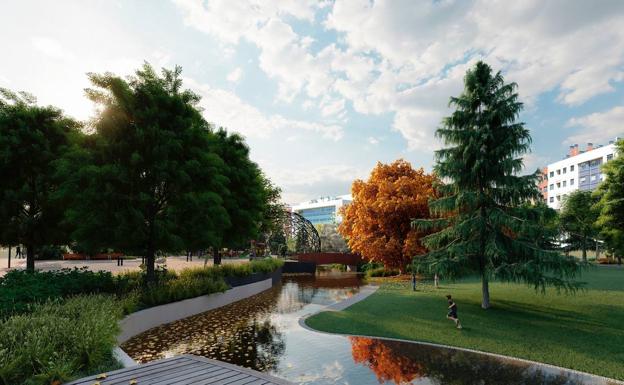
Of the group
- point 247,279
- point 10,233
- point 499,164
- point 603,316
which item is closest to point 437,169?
point 499,164

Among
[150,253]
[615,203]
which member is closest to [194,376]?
[150,253]

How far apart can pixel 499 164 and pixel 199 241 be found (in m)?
15.7

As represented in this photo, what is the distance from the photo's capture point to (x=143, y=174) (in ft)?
59.1

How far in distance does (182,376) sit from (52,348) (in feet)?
9.11

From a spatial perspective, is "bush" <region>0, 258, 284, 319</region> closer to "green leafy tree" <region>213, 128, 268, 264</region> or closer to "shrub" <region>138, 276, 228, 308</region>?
"shrub" <region>138, 276, 228, 308</region>

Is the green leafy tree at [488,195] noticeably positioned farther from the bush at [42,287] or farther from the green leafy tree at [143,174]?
the bush at [42,287]

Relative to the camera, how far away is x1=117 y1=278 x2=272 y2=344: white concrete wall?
568 inches

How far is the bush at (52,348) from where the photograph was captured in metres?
7.00

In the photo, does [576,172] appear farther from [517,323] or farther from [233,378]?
[233,378]

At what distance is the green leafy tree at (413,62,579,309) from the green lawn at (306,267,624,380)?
1.60 meters

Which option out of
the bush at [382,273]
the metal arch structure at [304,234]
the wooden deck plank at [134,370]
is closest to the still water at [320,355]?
the wooden deck plank at [134,370]

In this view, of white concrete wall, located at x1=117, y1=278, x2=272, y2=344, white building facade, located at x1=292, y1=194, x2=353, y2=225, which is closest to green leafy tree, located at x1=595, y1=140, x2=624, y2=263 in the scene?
white concrete wall, located at x1=117, y1=278, x2=272, y2=344

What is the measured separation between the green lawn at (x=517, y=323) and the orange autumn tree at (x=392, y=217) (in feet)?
18.6

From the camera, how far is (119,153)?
17.5m
